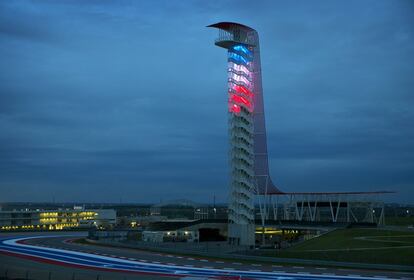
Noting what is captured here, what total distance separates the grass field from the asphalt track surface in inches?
198

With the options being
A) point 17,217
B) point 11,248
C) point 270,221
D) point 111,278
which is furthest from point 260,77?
point 17,217

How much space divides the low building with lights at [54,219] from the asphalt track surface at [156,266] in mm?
69273

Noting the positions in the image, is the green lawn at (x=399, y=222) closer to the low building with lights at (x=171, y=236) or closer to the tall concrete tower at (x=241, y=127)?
the tall concrete tower at (x=241, y=127)

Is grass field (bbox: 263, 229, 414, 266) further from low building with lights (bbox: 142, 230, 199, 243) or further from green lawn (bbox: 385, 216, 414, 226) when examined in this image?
green lawn (bbox: 385, 216, 414, 226)

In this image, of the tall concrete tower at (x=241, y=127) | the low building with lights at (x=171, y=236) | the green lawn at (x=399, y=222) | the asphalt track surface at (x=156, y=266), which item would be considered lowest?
the asphalt track surface at (x=156, y=266)

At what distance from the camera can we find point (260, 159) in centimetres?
8600

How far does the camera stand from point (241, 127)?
7719 cm

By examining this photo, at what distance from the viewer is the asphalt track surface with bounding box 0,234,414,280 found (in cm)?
4191

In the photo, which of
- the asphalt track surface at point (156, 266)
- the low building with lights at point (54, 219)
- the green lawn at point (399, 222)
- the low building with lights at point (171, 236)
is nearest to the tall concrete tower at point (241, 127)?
the low building with lights at point (171, 236)

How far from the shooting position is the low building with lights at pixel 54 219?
132750mm

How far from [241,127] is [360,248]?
27.8m

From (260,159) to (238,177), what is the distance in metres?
10.4

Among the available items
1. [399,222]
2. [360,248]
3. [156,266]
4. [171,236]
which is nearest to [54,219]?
[171,236]

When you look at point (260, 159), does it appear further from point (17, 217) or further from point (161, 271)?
point (17, 217)
